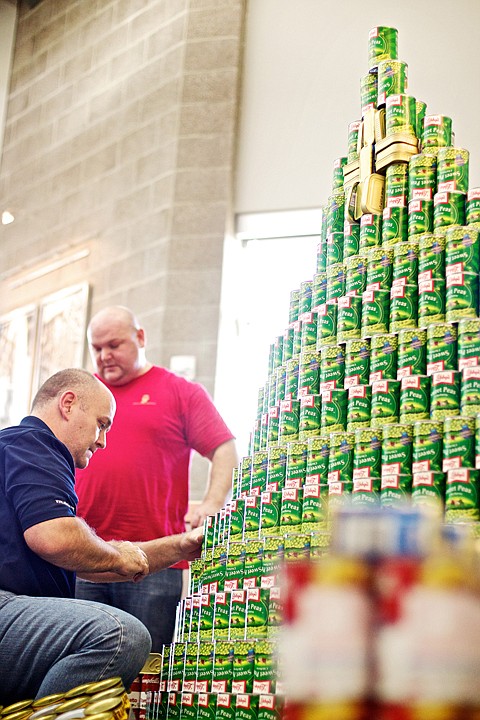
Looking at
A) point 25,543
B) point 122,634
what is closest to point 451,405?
point 122,634

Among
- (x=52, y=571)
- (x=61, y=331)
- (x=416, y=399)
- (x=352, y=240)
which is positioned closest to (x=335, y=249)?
(x=352, y=240)

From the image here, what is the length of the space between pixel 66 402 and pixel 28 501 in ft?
1.67

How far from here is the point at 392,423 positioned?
251 centimetres

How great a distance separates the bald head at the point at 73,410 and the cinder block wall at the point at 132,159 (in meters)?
2.77

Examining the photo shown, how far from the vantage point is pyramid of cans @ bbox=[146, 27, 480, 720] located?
2.43 m

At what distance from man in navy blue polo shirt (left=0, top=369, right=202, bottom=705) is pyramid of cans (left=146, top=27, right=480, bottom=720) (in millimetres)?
264

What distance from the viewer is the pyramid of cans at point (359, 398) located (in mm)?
2428

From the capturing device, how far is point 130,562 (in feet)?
10.1

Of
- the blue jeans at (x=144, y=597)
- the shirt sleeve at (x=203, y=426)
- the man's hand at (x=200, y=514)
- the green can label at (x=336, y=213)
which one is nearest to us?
the green can label at (x=336, y=213)

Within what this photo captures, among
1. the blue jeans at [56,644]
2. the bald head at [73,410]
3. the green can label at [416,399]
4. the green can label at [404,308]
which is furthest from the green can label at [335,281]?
the blue jeans at [56,644]

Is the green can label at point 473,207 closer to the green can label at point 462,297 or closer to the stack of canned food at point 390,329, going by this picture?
the stack of canned food at point 390,329

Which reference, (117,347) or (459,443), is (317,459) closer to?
(459,443)

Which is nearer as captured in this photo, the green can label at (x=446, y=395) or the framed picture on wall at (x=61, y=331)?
the green can label at (x=446, y=395)

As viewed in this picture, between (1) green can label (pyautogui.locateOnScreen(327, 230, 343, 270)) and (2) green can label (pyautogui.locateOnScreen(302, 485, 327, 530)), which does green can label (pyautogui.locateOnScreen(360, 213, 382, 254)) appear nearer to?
(1) green can label (pyautogui.locateOnScreen(327, 230, 343, 270))
